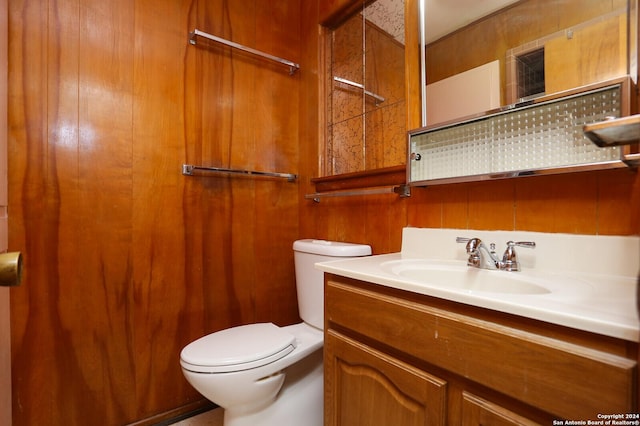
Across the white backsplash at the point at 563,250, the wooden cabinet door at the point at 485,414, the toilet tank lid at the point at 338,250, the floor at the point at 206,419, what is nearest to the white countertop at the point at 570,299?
the white backsplash at the point at 563,250

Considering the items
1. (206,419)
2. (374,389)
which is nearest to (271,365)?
(374,389)

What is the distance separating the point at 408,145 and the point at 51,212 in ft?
4.47

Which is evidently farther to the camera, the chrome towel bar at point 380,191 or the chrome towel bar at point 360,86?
the chrome towel bar at point 360,86

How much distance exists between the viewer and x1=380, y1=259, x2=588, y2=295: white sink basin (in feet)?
2.40

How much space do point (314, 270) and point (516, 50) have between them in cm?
107

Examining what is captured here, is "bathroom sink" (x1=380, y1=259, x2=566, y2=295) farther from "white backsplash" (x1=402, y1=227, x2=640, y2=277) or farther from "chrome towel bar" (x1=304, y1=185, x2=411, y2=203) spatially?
"chrome towel bar" (x1=304, y1=185, x2=411, y2=203)

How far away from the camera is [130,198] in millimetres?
1283

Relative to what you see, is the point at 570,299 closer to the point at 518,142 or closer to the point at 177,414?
the point at 518,142

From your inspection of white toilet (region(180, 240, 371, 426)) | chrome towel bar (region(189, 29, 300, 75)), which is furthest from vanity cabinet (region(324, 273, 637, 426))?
chrome towel bar (region(189, 29, 300, 75))

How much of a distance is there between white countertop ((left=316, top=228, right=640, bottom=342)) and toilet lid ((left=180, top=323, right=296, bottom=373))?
1.37 feet

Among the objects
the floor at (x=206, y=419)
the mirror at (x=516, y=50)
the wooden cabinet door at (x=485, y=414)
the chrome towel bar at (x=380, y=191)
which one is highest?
the mirror at (x=516, y=50)

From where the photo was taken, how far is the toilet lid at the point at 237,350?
3.23 ft

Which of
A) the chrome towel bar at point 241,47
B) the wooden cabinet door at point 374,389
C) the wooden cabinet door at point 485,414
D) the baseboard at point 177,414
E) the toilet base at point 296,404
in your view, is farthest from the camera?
the chrome towel bar at point 241,47

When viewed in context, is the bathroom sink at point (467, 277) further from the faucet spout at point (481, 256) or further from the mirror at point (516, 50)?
the mirror at point (516, 50)
